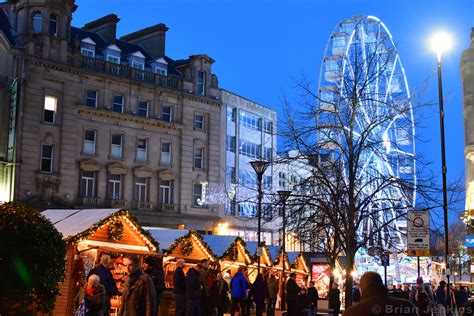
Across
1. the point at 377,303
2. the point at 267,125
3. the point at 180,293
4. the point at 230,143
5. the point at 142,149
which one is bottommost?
the point at 180,293

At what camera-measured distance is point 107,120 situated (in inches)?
1989

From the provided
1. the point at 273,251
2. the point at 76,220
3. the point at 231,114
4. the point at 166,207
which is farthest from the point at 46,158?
the point at 76,220

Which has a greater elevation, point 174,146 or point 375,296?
point 174,146

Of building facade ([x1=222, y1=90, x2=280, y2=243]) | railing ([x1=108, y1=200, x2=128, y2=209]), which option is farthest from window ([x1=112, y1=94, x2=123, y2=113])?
building facade ([x1=222, y1=90, x2=280, y2=243])

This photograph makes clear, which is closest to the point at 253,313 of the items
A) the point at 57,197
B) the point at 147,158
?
the point at 57,197

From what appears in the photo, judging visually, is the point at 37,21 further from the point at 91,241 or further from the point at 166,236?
the point at 91,241

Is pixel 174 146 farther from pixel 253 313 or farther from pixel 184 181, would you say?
pixel 253 313

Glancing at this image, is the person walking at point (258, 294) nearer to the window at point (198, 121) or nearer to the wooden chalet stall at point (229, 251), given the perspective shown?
the wooden chalet stall at point (229, 251)

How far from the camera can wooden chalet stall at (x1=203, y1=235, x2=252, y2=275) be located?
31016 millimetres

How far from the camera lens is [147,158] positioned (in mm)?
53000

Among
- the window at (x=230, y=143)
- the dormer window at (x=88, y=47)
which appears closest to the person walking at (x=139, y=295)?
the dormer window at (x=88, y=47)

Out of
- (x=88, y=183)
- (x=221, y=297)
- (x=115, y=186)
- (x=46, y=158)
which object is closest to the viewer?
(x=221, y=297)

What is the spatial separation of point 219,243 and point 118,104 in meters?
22.0

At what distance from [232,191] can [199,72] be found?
963 centimetres
